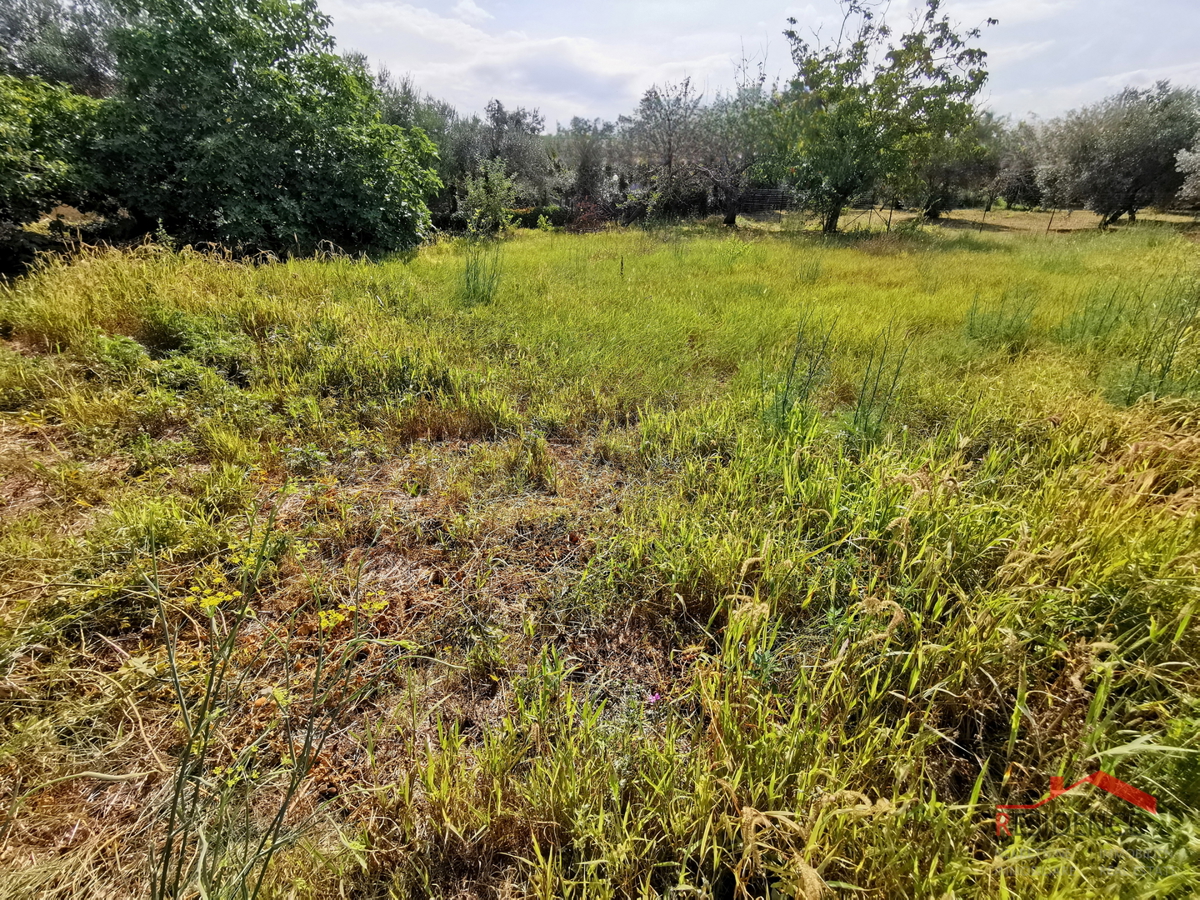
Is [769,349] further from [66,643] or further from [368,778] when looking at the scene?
[66,643]

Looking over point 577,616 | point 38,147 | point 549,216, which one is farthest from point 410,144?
point 577,616

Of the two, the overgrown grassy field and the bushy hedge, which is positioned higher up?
the bushy hedge

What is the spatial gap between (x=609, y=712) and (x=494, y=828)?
1.60 ft

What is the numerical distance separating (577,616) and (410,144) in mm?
11755

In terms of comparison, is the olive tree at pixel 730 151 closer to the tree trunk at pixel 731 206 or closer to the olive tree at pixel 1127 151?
the tree trunk at pixel 731 206

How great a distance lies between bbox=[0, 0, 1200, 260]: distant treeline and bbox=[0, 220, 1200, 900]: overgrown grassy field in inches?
184

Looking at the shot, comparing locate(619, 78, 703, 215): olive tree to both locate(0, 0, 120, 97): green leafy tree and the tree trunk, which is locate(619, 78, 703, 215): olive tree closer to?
the tree trunk

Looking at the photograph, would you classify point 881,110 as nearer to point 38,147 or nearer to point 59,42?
point 38,147

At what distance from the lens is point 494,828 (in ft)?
4.07

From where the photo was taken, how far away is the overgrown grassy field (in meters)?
1.14

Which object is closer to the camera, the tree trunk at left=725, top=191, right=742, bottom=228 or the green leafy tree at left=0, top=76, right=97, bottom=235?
the green leafy tree at left=0, top=76, right=97, bottom=235

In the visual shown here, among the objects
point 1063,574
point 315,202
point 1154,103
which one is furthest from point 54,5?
point 1154,103

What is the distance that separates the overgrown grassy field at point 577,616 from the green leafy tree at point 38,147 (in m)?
4.51

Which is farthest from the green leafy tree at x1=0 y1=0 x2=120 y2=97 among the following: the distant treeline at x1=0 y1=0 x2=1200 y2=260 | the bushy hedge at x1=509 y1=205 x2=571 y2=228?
the bushy hedge at x1=509 y1=205 x2=571 y2=228
